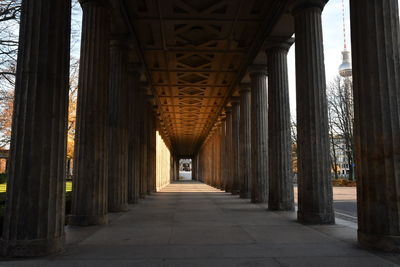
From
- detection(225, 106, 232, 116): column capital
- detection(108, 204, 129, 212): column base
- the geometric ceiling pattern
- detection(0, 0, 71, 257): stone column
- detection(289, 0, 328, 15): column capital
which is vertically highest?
the geometric ceiling pattern

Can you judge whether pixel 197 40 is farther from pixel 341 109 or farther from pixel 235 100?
pixel 341 109

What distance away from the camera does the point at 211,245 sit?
7.78 metres

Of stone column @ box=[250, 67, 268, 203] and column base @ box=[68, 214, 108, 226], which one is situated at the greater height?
stone column @ box=[250, 67, 268, 203]

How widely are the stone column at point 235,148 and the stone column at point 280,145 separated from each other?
10526mm

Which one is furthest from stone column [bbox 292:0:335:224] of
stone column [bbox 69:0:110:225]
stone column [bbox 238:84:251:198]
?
stone column [bbox 238:84:251:198]

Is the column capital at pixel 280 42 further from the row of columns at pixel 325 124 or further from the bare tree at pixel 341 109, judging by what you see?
the bare tree at pixel 341 109

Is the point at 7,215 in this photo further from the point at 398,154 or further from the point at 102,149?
the point at 398,154

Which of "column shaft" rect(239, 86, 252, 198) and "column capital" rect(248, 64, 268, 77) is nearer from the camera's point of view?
"column capital" rect(248, 64, 268, 77)

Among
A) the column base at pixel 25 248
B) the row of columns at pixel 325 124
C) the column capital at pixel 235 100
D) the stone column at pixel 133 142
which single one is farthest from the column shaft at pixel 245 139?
the column base at pixel 25 248

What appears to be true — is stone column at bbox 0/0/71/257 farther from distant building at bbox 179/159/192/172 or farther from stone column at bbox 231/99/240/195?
distant building at bbox 179/159/192/172

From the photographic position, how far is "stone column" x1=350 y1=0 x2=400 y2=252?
7.23 metres

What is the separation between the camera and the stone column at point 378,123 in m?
7.23

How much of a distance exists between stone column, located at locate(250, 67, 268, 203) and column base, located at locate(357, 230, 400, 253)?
11.4m

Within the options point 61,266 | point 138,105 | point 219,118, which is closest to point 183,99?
point 219,118
